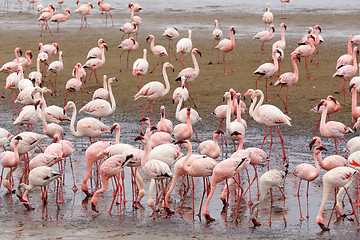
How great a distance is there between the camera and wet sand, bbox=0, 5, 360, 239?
7469mm

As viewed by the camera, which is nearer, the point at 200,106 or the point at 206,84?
the point at 200,106

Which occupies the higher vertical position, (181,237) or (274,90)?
(274,90)

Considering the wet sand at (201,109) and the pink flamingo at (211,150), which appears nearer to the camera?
the wet sand at (201,109)

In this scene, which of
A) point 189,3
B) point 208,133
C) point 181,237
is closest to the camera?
point 181,237

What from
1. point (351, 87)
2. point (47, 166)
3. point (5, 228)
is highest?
point (351, 87)

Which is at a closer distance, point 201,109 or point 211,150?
point 211,150

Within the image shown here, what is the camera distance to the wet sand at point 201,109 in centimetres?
747

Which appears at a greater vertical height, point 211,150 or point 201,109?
point 201,109

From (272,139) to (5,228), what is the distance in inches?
205

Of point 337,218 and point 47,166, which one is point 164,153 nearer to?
point 47,166

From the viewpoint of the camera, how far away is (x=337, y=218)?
7.85 meters

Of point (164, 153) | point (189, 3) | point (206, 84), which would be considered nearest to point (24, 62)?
point (206, 84)

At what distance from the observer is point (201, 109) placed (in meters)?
13.3

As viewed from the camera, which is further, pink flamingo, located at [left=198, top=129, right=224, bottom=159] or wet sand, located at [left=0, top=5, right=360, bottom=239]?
pink flamingo, located at [left=198, top=129, right=224, bottom=159]
